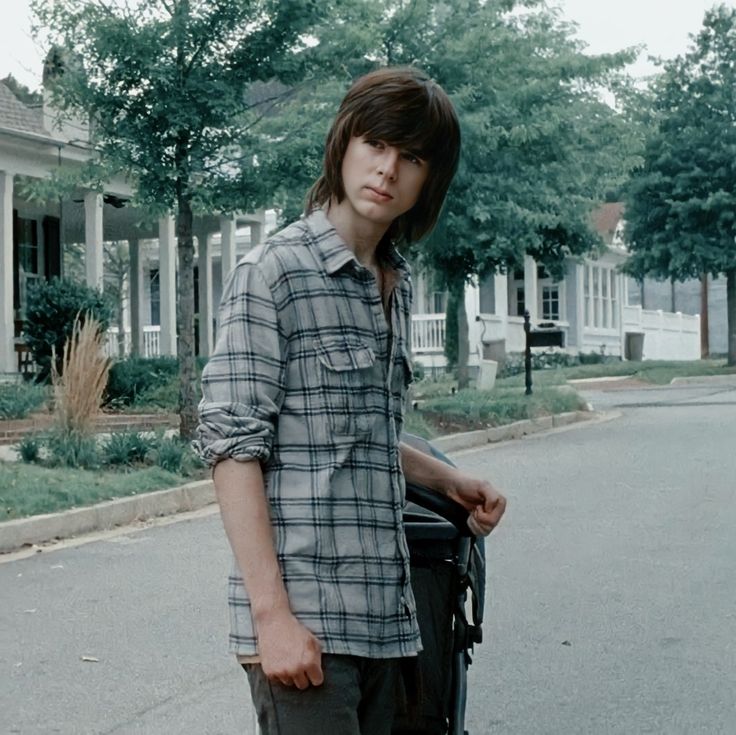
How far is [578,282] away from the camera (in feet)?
141

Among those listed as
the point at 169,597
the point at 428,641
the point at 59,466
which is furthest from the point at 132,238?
the point at 428,641

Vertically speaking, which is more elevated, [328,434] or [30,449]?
[328,434]

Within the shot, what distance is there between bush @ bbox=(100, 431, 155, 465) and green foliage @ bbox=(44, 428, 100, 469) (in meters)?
0.10

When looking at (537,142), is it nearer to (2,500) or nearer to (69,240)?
(2,500)

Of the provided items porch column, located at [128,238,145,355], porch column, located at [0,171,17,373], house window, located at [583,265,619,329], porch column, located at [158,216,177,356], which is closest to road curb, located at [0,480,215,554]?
porch column, located at [0,171,17,373]

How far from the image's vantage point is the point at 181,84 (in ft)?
43.9

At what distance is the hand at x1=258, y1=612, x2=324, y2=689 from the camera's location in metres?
2.04

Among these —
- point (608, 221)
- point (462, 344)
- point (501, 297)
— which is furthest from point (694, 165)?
point (462, 344)

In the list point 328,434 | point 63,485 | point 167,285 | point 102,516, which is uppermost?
point 167,285

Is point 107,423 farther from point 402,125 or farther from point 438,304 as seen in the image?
point 438,304

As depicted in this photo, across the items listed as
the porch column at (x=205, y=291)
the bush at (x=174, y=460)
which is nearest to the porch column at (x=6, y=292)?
the porch column at (x=205, y=291)

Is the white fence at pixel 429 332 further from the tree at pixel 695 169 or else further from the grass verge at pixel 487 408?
the grass verge at pixel 487 408

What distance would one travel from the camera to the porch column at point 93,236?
2194cm

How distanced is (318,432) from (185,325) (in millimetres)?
11312
